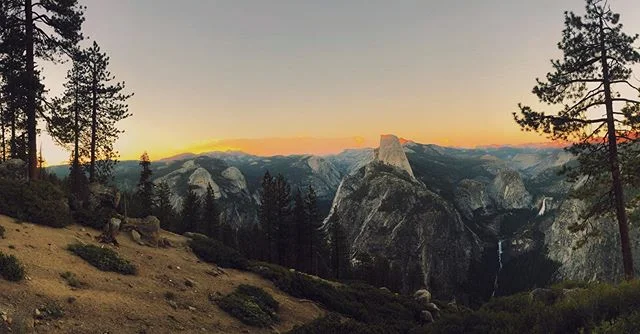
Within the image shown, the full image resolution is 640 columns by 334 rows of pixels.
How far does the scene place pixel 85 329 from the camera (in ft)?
42.7

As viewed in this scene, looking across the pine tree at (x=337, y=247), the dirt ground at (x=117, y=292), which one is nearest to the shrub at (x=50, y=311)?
the dirt ground at (x=117, y=292)

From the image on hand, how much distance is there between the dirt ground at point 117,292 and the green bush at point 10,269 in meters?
0.28

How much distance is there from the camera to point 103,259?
20328 mm

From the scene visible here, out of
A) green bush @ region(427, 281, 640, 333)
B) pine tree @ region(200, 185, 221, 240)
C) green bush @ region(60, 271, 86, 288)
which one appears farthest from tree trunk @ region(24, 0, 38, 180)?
pine tree @ region(200, 185, 221, 240)

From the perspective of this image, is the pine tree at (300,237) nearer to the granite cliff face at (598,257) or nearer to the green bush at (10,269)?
the green bush at (10,269)

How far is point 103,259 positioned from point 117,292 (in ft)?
12.6

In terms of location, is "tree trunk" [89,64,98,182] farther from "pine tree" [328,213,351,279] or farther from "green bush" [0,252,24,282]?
"pine tree" [328,213,351,279]

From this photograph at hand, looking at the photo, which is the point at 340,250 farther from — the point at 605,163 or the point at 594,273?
the point at 594,273

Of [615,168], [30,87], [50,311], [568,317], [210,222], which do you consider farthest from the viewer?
[210,222]

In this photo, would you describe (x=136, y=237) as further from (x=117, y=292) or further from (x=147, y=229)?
(x=117, y=292)

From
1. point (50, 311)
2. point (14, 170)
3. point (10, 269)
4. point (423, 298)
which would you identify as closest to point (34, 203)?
point (14, 170)

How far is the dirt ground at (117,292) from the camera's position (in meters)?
13.4

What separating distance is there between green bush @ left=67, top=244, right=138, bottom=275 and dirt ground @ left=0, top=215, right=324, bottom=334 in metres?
0.42

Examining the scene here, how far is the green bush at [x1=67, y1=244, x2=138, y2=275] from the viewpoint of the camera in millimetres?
19844
